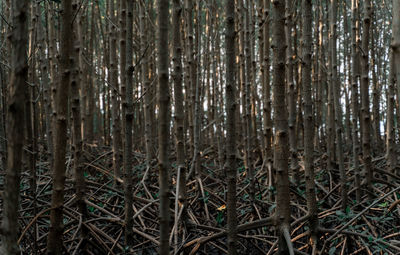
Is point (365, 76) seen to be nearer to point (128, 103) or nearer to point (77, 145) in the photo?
point (128, 103)

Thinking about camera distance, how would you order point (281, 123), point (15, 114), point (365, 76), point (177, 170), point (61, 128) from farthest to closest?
point (365, 76) → point (177, 170) → point (281, 123) → point (61, 128) → point (15, 114)

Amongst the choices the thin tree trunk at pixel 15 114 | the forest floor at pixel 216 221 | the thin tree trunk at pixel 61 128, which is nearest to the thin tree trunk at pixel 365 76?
the forest floor at pixel 216 221

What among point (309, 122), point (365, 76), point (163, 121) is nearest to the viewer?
point (163, 121)

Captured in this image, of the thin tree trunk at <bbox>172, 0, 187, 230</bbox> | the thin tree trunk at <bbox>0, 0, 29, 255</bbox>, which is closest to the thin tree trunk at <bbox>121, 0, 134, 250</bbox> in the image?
the thin tree trunk at <bbox>172, 0, 187, 230</bbox>

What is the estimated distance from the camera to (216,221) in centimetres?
282

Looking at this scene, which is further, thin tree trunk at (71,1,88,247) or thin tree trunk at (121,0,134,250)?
thin tree trunk at (71,1,88,247)

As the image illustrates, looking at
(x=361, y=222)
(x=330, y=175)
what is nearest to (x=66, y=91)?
(x=361, y=222)

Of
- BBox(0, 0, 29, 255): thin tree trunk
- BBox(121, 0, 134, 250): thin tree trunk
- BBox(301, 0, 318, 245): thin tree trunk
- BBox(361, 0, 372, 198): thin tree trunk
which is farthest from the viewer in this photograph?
BBox(361, 0, 372, 198): thin tree trunk

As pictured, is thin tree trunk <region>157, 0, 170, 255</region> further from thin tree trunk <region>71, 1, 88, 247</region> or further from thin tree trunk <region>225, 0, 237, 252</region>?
thin tree trunk <region>71, 1, 88, 247</region>

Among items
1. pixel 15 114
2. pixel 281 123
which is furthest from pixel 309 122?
pixel 15 114

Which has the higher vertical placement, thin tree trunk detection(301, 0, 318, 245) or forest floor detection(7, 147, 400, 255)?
thin tree trunk detection(301, 0, 318, 245)

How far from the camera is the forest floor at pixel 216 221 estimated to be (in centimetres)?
211

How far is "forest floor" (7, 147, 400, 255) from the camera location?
82.9 inches

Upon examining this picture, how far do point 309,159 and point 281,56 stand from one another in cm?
65
